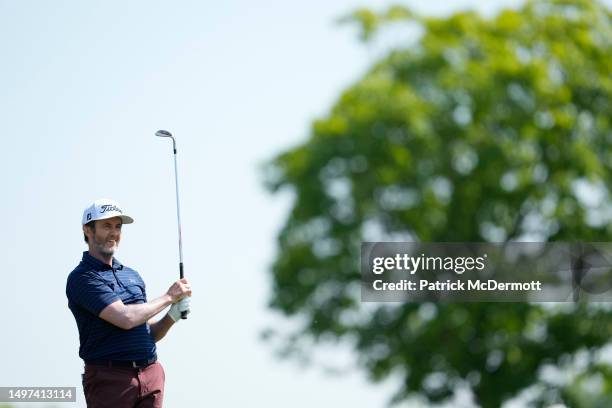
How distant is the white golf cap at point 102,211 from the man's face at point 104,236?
0.12ft

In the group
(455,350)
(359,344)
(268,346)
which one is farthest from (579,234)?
(268,346)

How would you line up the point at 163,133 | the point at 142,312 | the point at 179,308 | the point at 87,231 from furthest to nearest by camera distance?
the point at 163,133 → the point at 179,308 → the point at 87,231 → the point at 142,312

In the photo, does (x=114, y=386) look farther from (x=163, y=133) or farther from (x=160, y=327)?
(x=163, y=133)

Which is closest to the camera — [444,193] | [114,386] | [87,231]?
[114,386]

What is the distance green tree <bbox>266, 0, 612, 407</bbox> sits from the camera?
14.8m

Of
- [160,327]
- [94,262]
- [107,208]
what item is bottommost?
[160,327]

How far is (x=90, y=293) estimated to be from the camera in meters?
3.83

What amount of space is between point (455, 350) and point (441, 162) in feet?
9.70

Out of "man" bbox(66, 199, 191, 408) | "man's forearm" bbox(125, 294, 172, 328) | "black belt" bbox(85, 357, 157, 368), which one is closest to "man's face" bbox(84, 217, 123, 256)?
"man" bbox(66, 199, 191, 408)

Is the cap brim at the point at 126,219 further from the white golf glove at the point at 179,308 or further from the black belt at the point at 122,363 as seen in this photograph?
the black belt at the point at 122,363

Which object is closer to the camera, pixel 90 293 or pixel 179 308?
pixel 90 293

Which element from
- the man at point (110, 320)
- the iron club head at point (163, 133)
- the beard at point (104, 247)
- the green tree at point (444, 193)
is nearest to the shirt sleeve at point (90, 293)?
the man at point (110, 320)

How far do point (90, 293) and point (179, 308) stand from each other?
518mm

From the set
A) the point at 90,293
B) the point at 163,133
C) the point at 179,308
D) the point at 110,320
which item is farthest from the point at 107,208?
the point at 163,133
